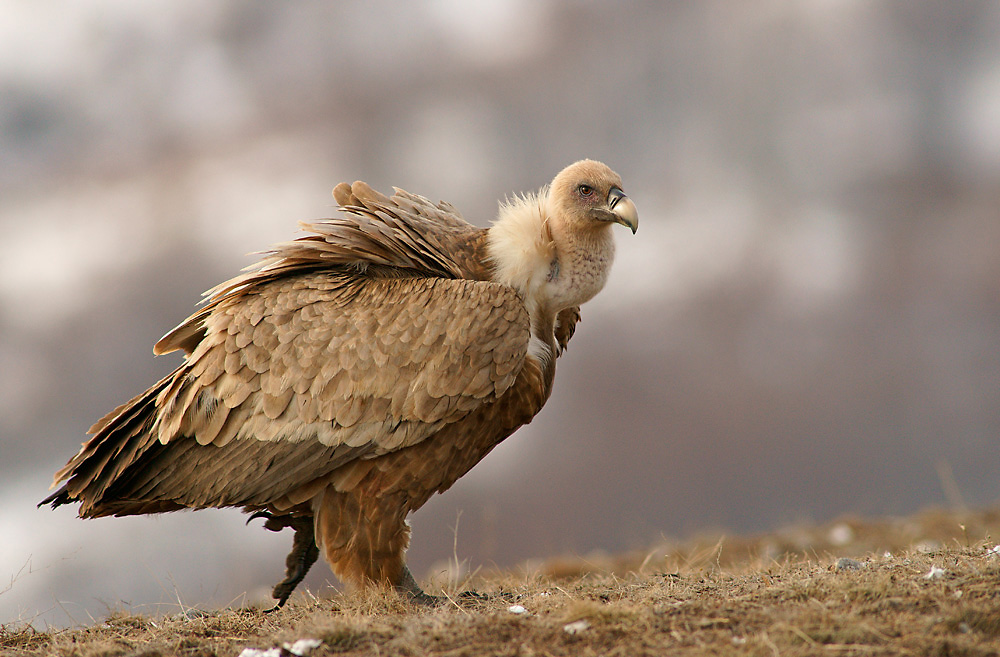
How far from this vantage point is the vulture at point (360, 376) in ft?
17.4

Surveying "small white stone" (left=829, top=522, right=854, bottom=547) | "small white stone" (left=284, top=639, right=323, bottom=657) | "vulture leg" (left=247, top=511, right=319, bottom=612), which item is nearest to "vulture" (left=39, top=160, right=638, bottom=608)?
"vulture leg" (left=247, top=511, right=319, bottom=612)

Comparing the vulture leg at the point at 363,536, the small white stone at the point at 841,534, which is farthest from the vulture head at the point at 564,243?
the small white stone at the point at 841,534

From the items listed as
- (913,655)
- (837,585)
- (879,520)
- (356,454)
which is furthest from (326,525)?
(879,520)

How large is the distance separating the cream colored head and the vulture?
0.04 ft

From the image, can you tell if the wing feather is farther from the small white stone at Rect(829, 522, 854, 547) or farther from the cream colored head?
the small white stone at Rect(829, 522, 854, 547)

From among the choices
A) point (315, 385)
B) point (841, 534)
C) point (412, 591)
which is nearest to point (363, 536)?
point (412, 591)

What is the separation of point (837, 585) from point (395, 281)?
3.21 meters

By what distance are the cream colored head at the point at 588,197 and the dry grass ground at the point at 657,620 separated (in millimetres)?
2434

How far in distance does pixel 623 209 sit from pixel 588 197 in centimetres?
33

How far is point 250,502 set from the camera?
563cm

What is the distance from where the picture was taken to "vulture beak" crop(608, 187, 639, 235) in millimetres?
5578

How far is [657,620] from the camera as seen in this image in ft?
13.5

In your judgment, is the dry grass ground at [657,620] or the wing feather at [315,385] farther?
the wing feather at [315,385]

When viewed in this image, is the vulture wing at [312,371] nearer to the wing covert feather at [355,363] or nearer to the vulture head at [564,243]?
the wing covert feather at [355,363]
